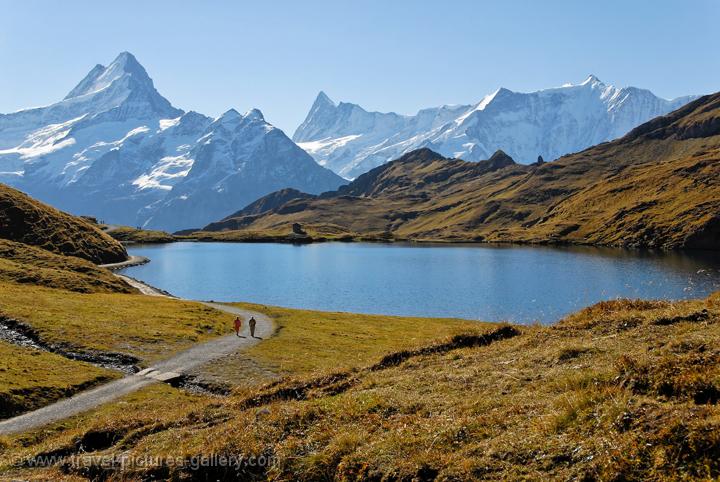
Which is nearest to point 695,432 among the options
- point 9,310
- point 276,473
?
point 276,473

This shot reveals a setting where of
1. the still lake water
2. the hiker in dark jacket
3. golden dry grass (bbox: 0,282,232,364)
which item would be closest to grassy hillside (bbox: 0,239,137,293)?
golden dry grass (bbox: 0,282,232,364)

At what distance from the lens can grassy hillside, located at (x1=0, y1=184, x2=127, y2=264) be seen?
132450mm

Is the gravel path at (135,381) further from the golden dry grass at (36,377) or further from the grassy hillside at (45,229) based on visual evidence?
the grassy hillside at (45,229)

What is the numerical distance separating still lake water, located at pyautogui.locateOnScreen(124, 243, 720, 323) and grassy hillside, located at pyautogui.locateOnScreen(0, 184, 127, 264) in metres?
14.6

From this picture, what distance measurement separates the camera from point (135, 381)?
126ft

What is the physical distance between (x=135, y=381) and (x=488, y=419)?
3148 cm

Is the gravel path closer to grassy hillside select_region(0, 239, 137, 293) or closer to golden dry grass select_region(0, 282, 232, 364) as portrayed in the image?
golden dry grass select_region(0, 282, 232, 364)

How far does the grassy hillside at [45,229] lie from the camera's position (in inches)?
5215

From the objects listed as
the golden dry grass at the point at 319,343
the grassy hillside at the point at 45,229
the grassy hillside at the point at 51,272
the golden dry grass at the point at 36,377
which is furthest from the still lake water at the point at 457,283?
the golden dry grass at the point at 36,377

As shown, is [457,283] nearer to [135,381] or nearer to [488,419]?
[135,381]

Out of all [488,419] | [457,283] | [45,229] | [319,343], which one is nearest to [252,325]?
[319,343]

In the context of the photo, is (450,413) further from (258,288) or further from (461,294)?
(258,288)

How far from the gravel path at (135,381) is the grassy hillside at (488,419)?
4984 millimetres

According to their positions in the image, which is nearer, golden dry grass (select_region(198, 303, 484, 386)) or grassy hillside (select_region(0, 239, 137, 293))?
golden dry grass (select_region(198, 303, 484, 386))
